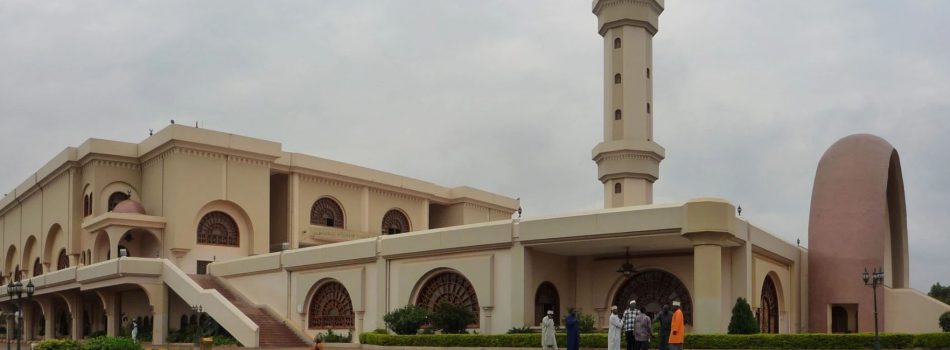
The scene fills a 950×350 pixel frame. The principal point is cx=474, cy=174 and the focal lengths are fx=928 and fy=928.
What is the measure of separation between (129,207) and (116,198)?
8.15 ft

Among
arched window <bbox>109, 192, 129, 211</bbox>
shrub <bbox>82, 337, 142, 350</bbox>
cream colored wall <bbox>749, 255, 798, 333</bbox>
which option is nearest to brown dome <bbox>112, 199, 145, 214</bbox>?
arched window <bbox>109, 192, 129, 211</bbox>

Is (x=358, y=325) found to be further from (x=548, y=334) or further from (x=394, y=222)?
(x=394, y=222)

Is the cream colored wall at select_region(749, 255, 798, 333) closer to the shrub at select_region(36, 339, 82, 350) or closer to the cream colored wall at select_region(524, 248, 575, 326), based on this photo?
the cream colored wall at select_region(524, 248, 575, 326)

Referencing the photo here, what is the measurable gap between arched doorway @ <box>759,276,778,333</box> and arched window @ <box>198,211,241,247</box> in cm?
2298

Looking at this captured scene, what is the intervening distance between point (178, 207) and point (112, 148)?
5.17 metres

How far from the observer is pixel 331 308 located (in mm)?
32656

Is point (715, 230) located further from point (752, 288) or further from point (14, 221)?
point (14, 221)

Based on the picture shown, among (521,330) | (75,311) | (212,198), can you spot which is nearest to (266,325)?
(212,198)

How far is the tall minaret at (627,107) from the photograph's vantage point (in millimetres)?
35344

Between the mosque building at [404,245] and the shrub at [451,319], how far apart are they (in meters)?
0.66

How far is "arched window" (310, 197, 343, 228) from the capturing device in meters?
44.3

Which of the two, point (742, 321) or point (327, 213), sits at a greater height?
point (327, 213)

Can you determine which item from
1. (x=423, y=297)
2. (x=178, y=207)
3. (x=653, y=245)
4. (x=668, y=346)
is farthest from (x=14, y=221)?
(x=668, y=346)

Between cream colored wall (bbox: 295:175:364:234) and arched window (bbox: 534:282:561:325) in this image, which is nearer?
arched window (bbox: 534:282:561:325)
